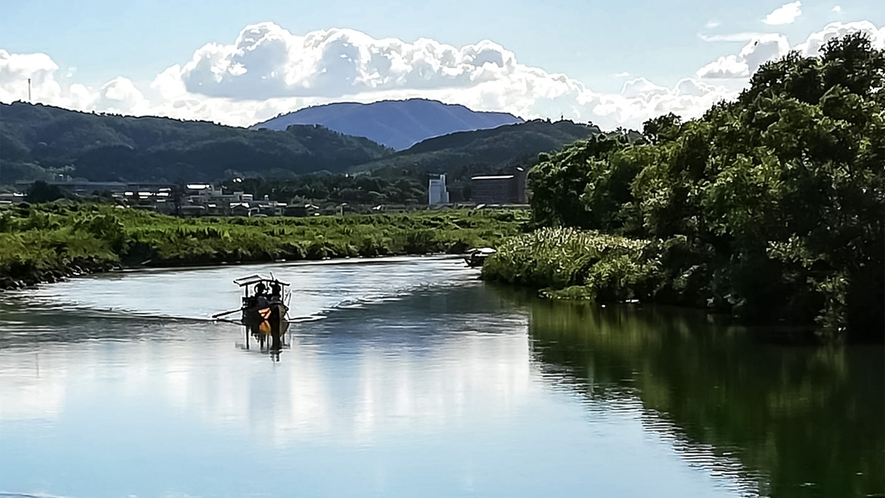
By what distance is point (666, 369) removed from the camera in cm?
2680

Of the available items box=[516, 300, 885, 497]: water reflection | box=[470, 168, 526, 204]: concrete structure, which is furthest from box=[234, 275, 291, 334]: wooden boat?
box=[470, 168, 526, 204]: concrete structure

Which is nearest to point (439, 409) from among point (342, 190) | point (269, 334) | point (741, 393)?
point (741, 393)

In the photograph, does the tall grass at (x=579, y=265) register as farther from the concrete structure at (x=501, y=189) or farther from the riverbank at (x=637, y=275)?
the concrete structure at (x=501, y=189)

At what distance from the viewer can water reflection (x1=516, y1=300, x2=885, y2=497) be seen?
17.5 metres

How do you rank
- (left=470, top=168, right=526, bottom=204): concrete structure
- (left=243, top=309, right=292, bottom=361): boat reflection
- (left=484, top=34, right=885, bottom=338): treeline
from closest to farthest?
(left=484, top=34, right=885, bottom=338): treeline, (left=243, top=309, right=292, bottom=361): boat reflection, (left=470, top=168, right=526, bottom=204): concrete structure

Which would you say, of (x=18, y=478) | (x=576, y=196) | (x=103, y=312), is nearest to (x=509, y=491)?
(x=18, y=478)

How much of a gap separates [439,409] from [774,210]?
39.6 feet

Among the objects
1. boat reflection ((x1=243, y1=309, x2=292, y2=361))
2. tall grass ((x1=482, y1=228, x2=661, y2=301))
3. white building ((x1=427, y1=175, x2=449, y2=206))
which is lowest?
boat reflection ((x1=243, y1=309, x2=292, y2=361))

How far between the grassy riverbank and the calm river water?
22.3 meters

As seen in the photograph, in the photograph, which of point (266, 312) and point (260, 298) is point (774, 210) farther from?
point (260, 298)

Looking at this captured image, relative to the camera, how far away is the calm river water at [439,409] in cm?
1709

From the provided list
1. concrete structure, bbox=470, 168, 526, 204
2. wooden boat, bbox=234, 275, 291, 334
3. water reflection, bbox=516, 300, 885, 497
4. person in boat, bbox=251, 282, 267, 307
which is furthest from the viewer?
concrete structure, bbox=470, 168, 526, 204

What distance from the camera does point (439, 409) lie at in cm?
2225

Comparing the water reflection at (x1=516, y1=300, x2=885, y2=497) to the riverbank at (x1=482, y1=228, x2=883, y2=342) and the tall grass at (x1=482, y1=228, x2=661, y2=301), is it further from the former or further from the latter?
the tall grass at (x1=482, y1=228, x2=661, y2=301)
